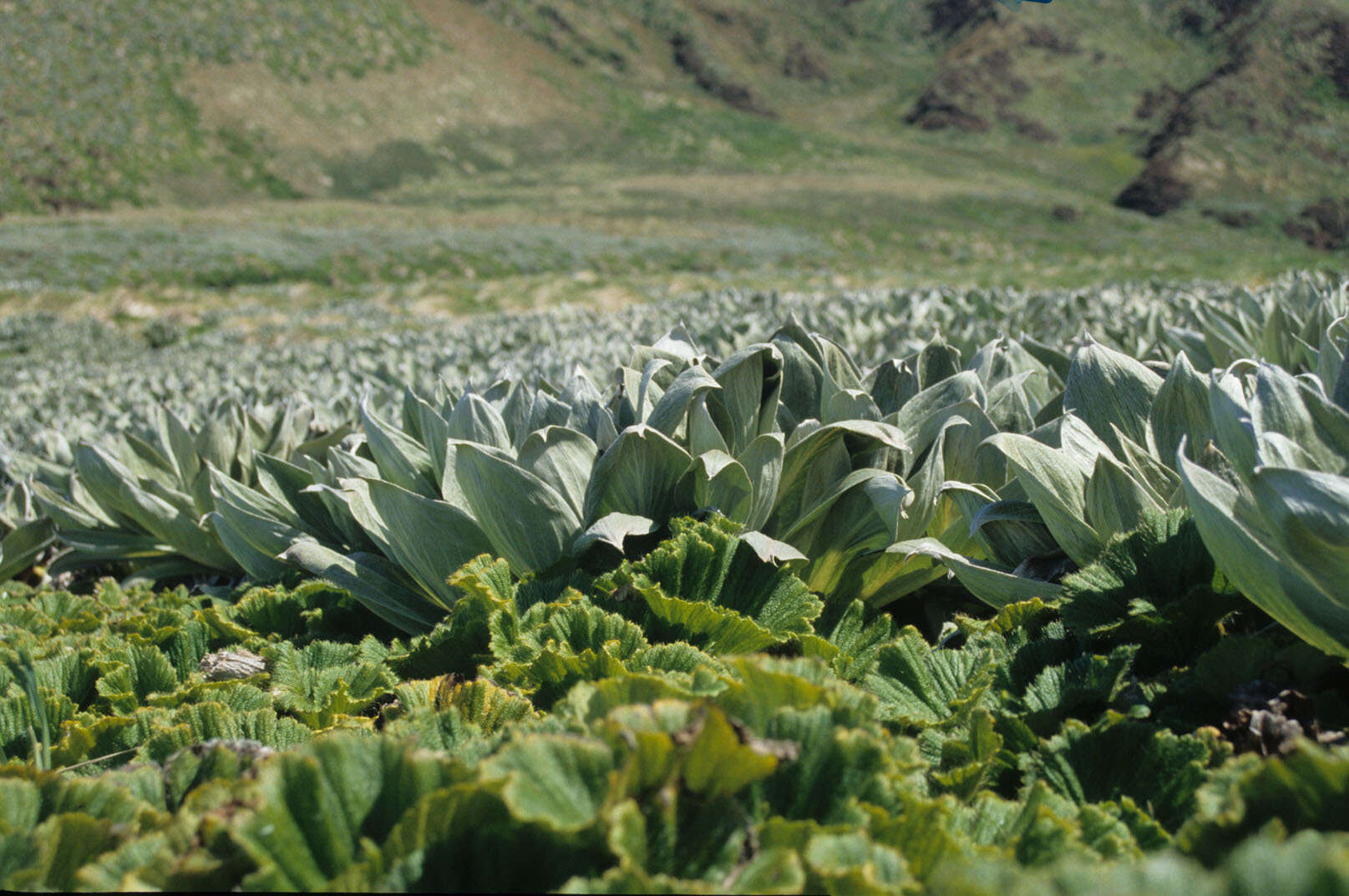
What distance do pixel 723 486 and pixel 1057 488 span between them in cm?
67

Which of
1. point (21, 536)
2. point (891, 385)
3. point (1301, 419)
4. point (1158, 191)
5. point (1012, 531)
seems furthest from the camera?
point (1158, 191)

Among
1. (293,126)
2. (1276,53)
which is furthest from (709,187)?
(1276,53)

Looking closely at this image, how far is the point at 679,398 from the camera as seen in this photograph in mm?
1933

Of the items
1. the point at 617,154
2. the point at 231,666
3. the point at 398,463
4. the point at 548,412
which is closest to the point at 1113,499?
the point at 548,412

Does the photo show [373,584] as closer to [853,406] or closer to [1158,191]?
[853,406]

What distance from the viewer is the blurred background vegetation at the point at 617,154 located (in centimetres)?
2339

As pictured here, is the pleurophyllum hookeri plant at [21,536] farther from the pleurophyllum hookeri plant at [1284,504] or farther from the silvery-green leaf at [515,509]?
the pleurophyllum hookeri plant at [1284,504]

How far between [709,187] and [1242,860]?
57964 millimetres

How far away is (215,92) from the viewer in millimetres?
60906

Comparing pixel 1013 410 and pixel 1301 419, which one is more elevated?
pixel 1301 419

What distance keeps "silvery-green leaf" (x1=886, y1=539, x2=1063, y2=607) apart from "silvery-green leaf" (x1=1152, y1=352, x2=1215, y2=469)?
0.45m

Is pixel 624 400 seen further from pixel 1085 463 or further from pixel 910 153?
pixel 910 153

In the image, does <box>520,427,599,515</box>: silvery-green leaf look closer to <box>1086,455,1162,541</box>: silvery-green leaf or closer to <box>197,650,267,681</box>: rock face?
<box>197,650,267,681</box>: rock face

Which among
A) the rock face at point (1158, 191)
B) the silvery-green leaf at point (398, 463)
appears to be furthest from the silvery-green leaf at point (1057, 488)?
the rock face at point (1158, 191)
